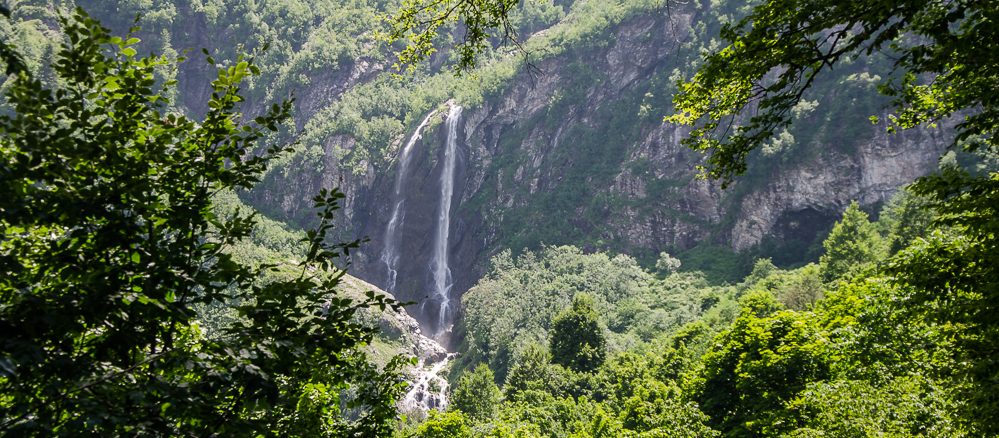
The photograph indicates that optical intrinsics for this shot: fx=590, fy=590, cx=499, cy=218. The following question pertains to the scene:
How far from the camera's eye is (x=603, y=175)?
90.6m

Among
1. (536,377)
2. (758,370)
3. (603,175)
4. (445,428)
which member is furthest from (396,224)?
(758,370)

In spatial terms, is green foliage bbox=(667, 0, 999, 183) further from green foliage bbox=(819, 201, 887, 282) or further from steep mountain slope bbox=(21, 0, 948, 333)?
steep mountain slope bbox=(21, 0, 948, 333)

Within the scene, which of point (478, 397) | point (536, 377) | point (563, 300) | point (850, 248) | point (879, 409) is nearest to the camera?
point (879, 409)

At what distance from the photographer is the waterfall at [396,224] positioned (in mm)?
84375

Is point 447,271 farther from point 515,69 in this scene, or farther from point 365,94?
point 365,94

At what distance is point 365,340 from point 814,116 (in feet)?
260

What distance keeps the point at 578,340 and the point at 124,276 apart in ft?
136

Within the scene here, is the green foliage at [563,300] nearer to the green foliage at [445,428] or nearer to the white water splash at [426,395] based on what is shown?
the white water splash at [426,395]

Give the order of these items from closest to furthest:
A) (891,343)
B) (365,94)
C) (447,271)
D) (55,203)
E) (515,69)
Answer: (55,203) → (891,343) → (447,271) → (515,69) → (365,94)

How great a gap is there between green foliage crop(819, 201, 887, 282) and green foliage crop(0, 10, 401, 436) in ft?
146

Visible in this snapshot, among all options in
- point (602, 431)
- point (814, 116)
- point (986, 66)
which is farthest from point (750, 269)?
point (986, 66)

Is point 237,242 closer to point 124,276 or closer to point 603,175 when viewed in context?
point 124,276

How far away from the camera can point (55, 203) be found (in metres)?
3.22

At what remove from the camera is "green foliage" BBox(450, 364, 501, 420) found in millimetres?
33969
